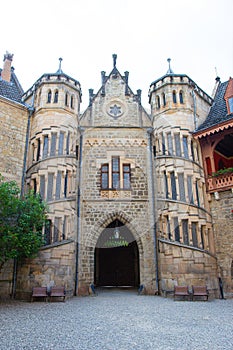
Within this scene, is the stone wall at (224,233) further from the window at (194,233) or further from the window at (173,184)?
the window at (173,184)

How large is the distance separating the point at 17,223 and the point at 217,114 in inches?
503

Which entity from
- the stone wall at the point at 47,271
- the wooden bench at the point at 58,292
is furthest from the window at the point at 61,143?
the wooden bench at the point at 58,292

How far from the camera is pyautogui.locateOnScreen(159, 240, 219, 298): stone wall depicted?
1228 cm

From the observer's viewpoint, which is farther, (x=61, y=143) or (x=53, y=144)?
(x=61, y=143)

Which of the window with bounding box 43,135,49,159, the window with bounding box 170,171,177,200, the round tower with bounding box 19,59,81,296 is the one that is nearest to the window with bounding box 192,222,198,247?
the window with bounding box 170,171,177,200

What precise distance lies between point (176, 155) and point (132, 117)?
4.01 m

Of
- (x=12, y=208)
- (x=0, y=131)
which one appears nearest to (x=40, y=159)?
(x=0, y=131)

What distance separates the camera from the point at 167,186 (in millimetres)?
14141

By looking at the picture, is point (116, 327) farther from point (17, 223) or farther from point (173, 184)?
point (173, 184)

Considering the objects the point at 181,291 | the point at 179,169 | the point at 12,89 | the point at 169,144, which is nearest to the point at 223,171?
the point at 179,169

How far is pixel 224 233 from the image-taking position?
13.5m

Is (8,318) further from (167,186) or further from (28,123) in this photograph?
(28,123)

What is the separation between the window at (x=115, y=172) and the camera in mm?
15198

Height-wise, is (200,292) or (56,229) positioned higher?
(56,229)
